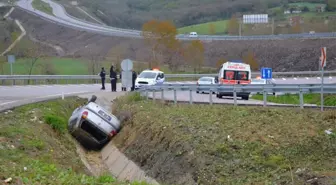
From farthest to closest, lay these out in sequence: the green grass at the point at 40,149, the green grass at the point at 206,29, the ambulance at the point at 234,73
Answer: the green grass at the point at 206,29 → the ambulance at the point at 234,73 → the green grass at the point at 40,149

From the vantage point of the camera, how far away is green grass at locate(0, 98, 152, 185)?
1051 cm

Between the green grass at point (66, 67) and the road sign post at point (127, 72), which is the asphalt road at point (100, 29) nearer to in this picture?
the green grass at point (66, 67)

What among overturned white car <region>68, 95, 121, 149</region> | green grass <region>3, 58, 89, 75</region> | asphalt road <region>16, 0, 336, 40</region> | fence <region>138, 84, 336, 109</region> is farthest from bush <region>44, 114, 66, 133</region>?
asphalt road <region>16, 0, 336, 40</region>

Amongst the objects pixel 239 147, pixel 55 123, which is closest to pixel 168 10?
pixel 55 123

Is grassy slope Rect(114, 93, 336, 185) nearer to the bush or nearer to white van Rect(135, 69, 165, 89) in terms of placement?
the bush

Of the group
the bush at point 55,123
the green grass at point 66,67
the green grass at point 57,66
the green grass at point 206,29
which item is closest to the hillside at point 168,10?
the green grass at point 206,29

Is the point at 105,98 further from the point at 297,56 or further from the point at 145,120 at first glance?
the point at 297,56

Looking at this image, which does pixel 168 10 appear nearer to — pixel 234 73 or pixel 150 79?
pixel 150 79

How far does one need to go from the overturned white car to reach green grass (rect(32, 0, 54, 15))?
95867 mm

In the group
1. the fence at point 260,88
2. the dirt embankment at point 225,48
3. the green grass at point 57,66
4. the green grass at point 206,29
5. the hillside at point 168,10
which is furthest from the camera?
the hillside at point 168,10

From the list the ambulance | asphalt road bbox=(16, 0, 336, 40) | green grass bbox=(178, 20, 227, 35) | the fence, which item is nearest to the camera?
the fence

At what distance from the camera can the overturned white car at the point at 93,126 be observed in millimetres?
→ 21938

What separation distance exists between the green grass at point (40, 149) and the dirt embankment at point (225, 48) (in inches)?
2079

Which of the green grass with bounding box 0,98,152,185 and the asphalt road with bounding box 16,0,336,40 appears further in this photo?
the asphalt road with bounding box 16,0,336,40
